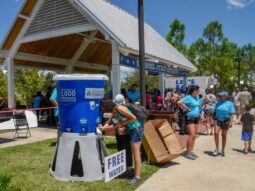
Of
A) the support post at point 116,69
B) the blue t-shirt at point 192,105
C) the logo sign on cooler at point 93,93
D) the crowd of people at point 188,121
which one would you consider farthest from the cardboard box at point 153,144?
the support post at point 116,69

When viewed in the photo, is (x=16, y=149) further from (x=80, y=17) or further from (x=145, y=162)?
(x=80, y=17)

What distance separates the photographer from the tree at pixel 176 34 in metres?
33.0

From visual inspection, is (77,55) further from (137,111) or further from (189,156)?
(137,111)

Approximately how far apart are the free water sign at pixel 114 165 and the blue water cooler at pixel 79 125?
559 millimetres

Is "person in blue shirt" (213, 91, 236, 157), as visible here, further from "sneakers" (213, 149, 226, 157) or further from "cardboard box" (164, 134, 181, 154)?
"cardboard box" (164, 134, 181, 154)

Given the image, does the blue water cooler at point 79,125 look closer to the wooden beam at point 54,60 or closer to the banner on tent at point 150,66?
the banner on tent at point 150,66

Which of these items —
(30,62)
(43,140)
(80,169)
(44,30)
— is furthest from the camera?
(30,62)

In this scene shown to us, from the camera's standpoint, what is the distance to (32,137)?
1091cm

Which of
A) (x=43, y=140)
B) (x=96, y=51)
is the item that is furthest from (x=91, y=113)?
(x=96, y=51)

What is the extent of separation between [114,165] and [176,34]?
29424 millimetres

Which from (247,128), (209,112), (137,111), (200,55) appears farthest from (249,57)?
(137,111)

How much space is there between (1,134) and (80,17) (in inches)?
208

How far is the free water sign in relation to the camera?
5.22 metres

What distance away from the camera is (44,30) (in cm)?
1338
